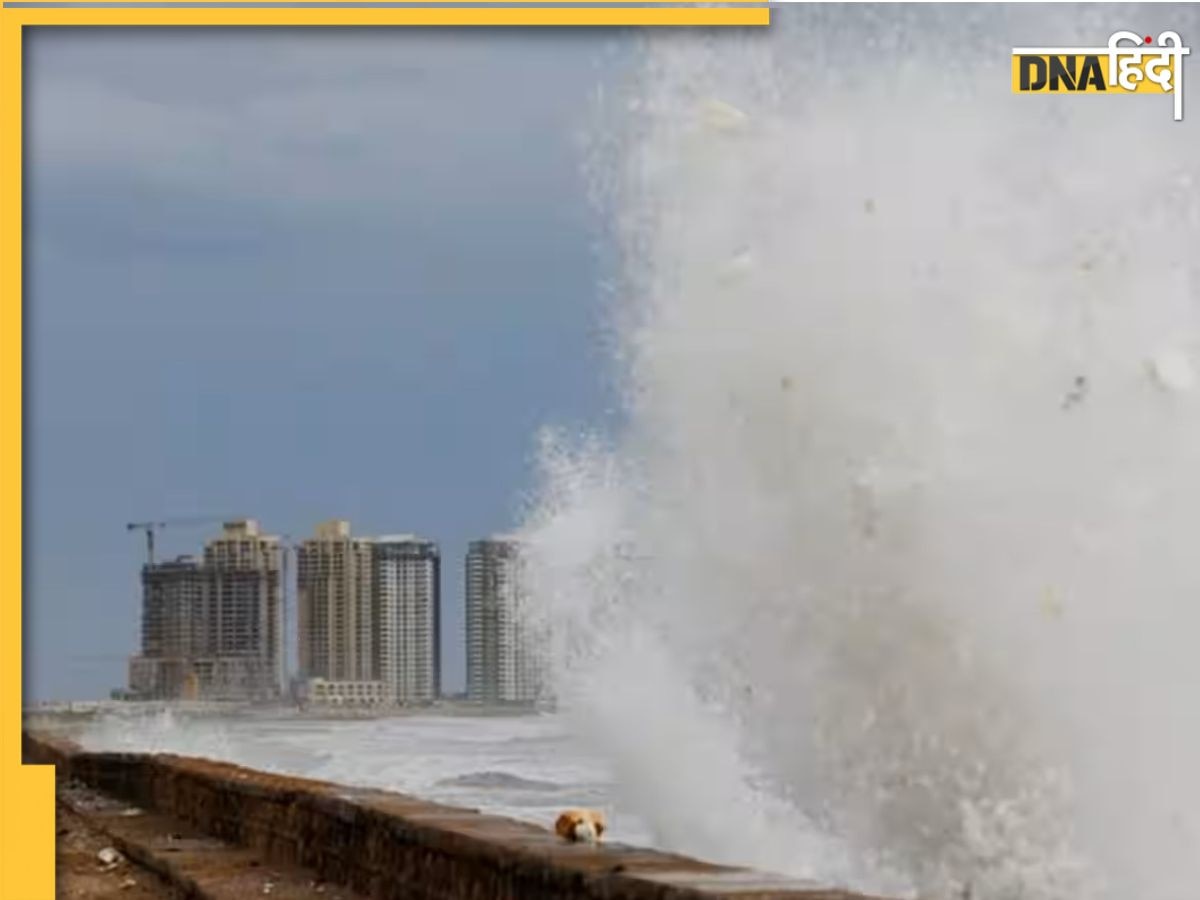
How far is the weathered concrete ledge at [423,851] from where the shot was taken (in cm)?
447

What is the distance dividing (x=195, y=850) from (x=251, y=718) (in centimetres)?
3345

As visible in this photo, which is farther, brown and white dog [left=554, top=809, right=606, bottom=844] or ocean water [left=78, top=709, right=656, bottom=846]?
ocean water [left=78, top=709, right=656, bottom=846]

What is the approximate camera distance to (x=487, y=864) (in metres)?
5.34

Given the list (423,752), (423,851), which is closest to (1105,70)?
(423,851)

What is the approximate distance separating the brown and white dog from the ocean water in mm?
4978

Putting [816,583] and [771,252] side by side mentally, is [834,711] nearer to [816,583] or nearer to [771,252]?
[816,583]

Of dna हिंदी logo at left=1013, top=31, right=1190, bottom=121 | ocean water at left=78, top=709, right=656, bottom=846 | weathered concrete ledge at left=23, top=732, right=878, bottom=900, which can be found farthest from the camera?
ocean water at left=78, top=709, right=656, bottom=846

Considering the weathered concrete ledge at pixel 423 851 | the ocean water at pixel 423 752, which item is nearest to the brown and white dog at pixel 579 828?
the weathered concrete ledge at pixel 423 851

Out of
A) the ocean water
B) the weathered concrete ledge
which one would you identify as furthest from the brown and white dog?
the ocean water

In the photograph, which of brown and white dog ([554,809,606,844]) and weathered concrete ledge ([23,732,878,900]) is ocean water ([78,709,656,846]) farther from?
brown and white dog ([554,809,606,844])

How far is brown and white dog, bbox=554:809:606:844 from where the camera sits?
5.39 m

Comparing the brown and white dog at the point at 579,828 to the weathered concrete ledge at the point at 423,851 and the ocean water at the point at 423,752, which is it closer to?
the weathered concrete ledge at the point at 423,851

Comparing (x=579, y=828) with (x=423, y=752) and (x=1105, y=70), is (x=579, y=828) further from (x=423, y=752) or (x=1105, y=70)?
(x=423, y=752)

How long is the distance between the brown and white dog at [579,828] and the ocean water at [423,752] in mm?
4978
